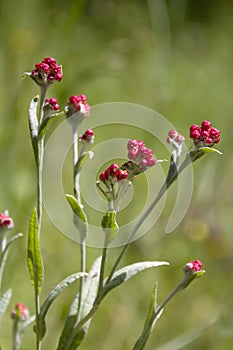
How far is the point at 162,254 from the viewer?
6.60 ft

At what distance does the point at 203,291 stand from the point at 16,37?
1.50 m

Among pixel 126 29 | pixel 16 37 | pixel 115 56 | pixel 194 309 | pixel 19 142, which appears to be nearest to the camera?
pixel 115 56

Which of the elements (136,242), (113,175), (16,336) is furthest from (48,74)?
(136,242)

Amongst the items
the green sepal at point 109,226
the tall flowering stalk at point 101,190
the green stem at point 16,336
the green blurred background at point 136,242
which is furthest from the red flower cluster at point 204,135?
the green blurred background at point 136,242

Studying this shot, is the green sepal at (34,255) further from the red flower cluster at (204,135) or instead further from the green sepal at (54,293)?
the red flower cluster at (204,135)

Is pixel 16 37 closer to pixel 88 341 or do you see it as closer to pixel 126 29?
pixel 126 29

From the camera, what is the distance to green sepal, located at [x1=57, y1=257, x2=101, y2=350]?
0.84 m

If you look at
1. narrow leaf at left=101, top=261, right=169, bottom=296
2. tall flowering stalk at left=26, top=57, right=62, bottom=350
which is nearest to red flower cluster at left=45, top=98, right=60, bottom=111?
tall flowering stalk at left=26, top=57, right=62, bottom=350

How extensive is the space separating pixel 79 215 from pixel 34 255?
0.25 feet

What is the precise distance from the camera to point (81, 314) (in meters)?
0.87

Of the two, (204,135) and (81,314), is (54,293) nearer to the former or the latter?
(81,314)

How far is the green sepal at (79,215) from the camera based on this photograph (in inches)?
31.3

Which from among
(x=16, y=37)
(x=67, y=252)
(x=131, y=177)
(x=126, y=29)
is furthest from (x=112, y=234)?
(x=126, y=29)

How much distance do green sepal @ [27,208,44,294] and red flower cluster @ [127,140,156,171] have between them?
0.14 metres
